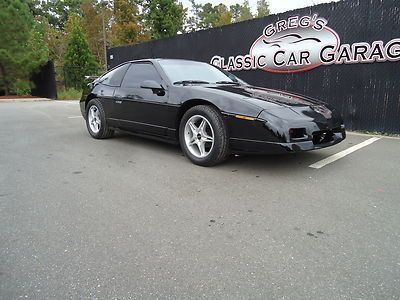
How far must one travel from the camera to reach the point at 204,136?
152 inches

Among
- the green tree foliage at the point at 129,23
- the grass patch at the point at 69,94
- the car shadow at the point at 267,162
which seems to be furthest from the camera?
the green tree foliage at the point at 129,23

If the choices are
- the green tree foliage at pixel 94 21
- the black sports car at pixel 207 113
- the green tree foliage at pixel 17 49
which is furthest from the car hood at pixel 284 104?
the green tree foliage at pixel 94 21

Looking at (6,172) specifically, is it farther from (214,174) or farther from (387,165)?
(387,165)

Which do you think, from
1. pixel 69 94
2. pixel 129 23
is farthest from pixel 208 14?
pixel 69 94

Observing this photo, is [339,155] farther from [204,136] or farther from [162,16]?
[162,16]

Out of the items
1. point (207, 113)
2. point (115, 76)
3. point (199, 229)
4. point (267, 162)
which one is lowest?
point (199, 229)

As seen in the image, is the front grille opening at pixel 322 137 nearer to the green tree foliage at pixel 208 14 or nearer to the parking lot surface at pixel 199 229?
the parking lot surface at pixel 199 229

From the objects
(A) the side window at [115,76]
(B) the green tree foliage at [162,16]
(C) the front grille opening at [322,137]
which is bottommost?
(C) the front grille opening at [322,137]

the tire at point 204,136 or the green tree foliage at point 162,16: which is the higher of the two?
the green tree foliage at point 162,16

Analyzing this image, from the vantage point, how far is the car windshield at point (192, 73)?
438 centimetres

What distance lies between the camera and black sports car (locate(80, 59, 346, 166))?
11.0 feet

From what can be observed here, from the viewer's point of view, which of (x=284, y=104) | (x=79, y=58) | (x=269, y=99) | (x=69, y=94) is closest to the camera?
(x=284, y=104)

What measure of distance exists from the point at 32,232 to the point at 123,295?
1.05 meters

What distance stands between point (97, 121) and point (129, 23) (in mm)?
23907
